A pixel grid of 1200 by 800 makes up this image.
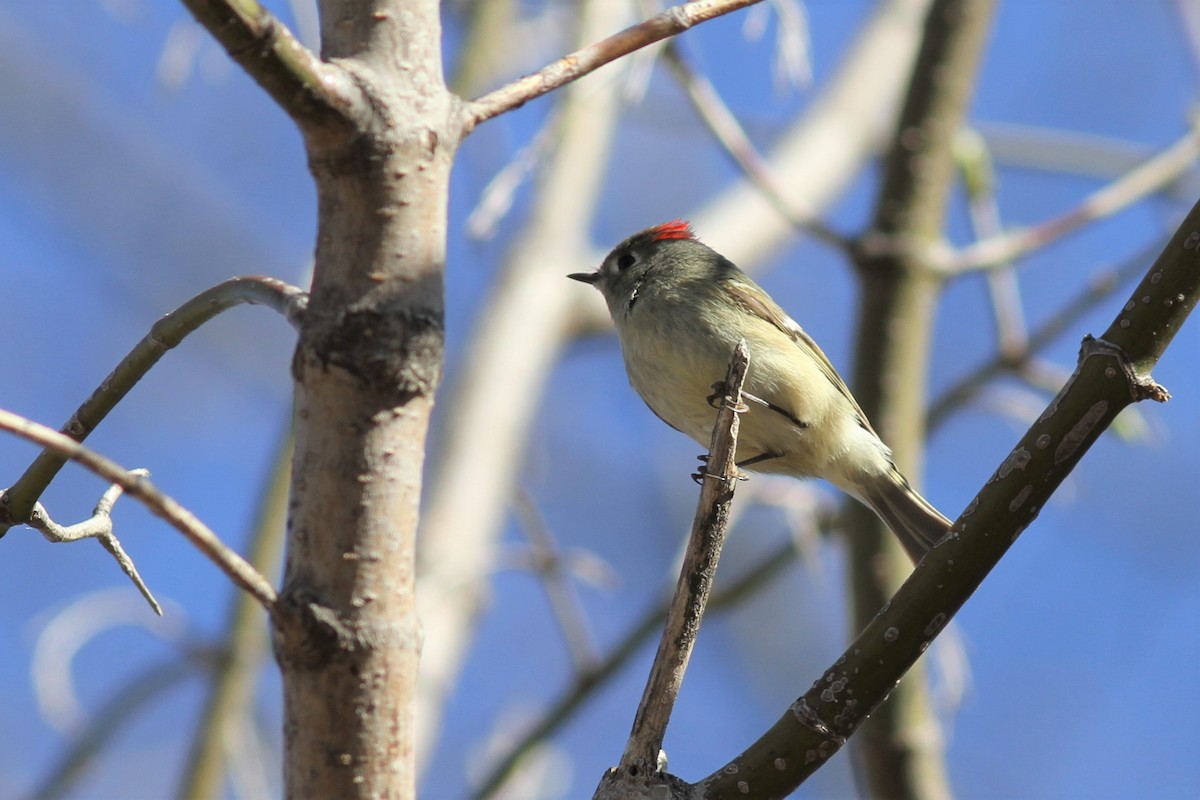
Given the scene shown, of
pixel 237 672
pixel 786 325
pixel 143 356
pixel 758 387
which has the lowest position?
pixel 143 356

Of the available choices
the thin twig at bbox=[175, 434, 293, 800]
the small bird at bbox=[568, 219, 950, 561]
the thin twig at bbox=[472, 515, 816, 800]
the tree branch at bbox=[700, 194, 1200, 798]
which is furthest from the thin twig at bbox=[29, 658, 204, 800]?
the tree branch at bbox=[700, 194, 1200, 798]

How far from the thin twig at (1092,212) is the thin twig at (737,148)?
31cm

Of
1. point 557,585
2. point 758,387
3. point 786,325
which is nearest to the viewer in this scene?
point 758,387

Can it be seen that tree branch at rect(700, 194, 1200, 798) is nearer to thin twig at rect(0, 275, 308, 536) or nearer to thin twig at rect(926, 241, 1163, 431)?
thin twig at rect(0, 275, 308, 536)

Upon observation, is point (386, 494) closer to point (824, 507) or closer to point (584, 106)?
point (824, 507)

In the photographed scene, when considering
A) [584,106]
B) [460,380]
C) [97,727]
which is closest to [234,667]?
[97,727]

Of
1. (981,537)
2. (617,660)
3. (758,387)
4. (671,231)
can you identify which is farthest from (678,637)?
(671,231)

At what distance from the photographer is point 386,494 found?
1060 millimetres

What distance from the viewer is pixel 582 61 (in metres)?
1.22

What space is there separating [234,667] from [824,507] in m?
1.72

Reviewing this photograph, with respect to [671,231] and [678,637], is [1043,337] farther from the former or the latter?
[678,637]

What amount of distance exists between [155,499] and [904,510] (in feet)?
7.14

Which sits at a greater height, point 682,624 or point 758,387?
point 758,387

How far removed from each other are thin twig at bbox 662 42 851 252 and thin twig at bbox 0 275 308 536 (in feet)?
6.29
